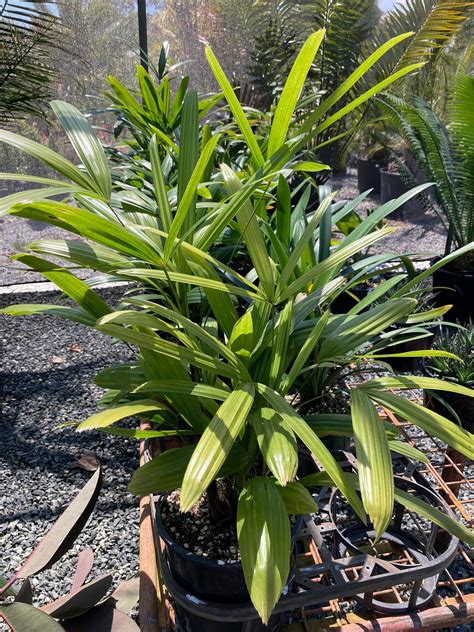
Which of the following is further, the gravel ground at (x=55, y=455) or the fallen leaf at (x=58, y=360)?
the fallen leaf at (x=58, y=360)

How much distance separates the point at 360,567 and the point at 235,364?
0.49 meters

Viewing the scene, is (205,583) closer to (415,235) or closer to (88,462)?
(88,462)

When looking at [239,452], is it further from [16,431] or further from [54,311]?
[16,431]

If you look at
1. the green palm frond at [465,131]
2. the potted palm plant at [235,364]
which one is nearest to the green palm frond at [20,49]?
the potted palm plant at [235,364]

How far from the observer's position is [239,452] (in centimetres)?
70

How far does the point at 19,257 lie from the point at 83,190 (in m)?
0.12

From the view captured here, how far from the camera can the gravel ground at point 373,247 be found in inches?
108

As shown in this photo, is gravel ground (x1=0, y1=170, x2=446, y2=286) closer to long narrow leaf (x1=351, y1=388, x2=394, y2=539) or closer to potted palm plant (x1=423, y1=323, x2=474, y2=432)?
potted palm plant (x1=423, y1=323, x2=474, y2=432)

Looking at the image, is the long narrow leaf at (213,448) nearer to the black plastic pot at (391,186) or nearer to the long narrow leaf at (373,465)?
the long narrow leaf at (373,465)

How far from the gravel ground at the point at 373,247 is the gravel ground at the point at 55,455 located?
0.35 metres

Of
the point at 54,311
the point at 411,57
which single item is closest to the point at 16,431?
the point at 54,311

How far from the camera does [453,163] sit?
228cm

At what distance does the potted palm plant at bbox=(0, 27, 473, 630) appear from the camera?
547 millimetres

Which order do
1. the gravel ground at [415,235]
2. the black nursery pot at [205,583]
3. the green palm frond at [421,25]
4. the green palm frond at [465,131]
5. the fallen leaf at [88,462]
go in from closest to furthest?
the black nursery pot at [205,583] < the fallen leaf at [88,462] < the green palm frond at [465,131] < the green palm frond at [421,25] < the gravel ground at [415,235]
